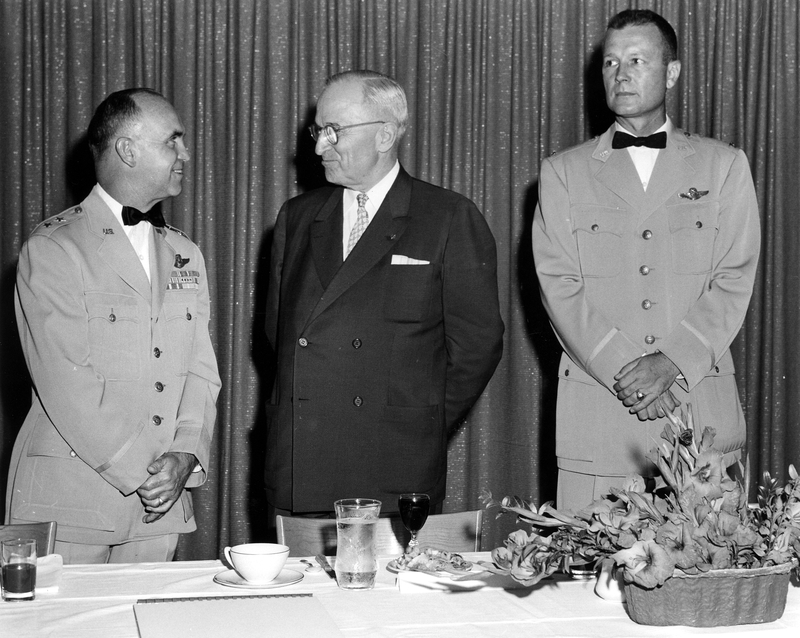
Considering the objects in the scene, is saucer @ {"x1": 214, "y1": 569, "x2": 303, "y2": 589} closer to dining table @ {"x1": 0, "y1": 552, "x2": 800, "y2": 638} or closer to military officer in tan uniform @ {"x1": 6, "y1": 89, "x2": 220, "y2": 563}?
dining table @ {"x1": 0, "y1": 552, "x2": 800, "y2": 638}

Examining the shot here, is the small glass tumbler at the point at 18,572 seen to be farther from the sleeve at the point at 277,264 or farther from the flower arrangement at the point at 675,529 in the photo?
the sleeve at the point at 277,264

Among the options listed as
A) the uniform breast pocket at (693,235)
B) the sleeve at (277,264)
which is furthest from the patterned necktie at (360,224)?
Answer: the uniform breast pocket at (693,235)

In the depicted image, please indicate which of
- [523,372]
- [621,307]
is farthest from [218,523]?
[621,307]

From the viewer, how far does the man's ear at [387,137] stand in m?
3.04

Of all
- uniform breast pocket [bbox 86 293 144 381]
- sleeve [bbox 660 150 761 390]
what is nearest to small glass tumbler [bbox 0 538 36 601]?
uniform breast pocket [bbox 86 293 144 381]

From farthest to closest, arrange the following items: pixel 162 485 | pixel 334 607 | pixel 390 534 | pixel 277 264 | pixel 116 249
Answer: pixel 277 264
pixel 116 249
pixel 162 485
pixel 390 534
pixel 334 607

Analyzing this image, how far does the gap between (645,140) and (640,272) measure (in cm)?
→ 40

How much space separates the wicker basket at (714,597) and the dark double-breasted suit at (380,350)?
1.41 meters

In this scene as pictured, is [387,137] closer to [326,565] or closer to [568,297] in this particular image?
[568,297]

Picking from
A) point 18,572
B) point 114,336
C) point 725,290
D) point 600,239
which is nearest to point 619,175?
point 600,239

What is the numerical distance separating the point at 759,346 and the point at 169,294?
2541mm

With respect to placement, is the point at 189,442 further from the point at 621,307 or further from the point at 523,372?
the point at 523,372

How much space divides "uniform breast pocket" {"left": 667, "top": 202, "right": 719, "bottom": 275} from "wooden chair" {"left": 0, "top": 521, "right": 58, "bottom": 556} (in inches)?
71.1

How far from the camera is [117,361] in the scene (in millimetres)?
Result: 2646
